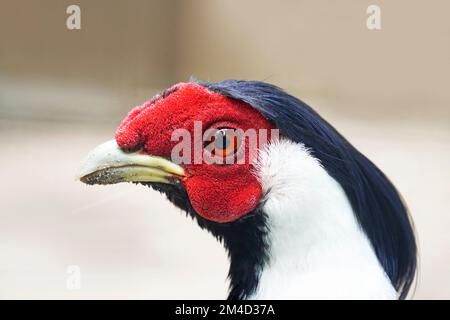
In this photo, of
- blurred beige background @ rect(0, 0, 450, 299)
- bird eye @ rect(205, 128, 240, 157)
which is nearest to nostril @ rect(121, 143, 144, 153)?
bird eye @ rect(205, 128, 240, 157)

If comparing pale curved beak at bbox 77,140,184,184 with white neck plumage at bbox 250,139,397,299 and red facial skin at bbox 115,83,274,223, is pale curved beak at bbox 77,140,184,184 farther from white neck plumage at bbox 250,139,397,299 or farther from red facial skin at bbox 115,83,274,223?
white neck plumage at bbox 250,139,397,299

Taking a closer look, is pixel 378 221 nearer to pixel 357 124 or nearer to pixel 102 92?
pixel 357 124

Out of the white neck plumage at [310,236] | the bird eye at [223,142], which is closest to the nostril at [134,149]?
the bird eye at [223,142]

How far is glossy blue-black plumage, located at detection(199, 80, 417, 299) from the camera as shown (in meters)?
1.21

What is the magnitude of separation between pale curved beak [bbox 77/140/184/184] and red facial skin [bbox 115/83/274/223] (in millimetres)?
15

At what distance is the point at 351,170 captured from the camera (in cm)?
122

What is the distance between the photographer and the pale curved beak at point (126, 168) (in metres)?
1.26

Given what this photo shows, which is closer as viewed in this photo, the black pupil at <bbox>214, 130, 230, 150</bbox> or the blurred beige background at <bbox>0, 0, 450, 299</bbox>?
the black pupil at <bbox>214, 130, 230, 150</bbox>

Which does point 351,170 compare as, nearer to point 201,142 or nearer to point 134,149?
point 201,142

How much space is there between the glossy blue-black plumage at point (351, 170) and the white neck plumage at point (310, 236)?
19mm

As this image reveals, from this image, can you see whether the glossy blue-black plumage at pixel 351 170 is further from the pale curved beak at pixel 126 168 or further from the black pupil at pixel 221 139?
the pale curved beak at pixel 126 168

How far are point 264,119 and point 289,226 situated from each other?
21 cm

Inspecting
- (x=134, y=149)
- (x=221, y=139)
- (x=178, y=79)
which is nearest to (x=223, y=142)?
(x=221, y=139)

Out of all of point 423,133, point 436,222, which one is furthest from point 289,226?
point 423,133
